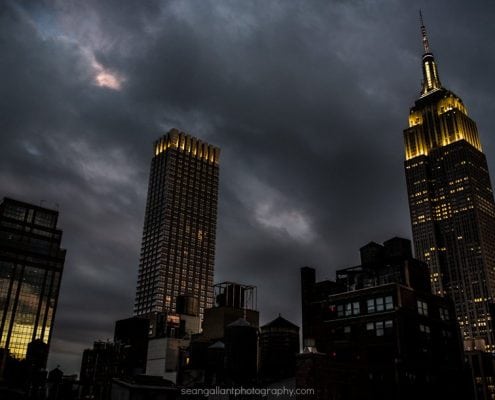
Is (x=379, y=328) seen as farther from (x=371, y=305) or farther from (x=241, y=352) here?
(x=241, y=352)

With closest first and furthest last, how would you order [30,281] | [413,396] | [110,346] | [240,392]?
[413,396]
[240,392]
[110,346]
[30,281]

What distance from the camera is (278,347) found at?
92312 mm

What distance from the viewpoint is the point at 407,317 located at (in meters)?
63.6

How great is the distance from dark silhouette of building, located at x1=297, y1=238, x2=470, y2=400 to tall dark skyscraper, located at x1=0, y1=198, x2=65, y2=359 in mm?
147919

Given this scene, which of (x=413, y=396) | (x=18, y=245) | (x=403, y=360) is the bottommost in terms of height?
(x=413, y=396)

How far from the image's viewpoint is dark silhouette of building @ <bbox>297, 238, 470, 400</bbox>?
58594mm

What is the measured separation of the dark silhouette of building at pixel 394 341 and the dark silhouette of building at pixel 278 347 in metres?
15.7

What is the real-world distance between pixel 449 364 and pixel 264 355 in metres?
36.1

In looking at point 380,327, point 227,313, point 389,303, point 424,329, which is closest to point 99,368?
point 227,313

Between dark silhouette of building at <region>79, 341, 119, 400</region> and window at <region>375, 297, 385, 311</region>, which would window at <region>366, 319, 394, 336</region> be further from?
dark silhouette of building at <region>79, 341, 119, 400</region>

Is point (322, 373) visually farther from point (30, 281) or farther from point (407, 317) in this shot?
point (30, 281)

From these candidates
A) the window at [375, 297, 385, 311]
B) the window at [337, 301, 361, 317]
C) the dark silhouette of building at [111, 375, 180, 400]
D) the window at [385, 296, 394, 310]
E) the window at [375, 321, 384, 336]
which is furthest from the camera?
the window at [337, 301, 361, 317]

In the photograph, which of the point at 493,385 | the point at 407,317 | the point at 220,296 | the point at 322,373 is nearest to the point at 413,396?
the point at 407,317

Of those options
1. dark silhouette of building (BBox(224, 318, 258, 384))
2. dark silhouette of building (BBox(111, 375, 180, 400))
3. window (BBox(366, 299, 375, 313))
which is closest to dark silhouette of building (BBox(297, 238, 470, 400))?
window (BBox(366, 299, 375, 313))
